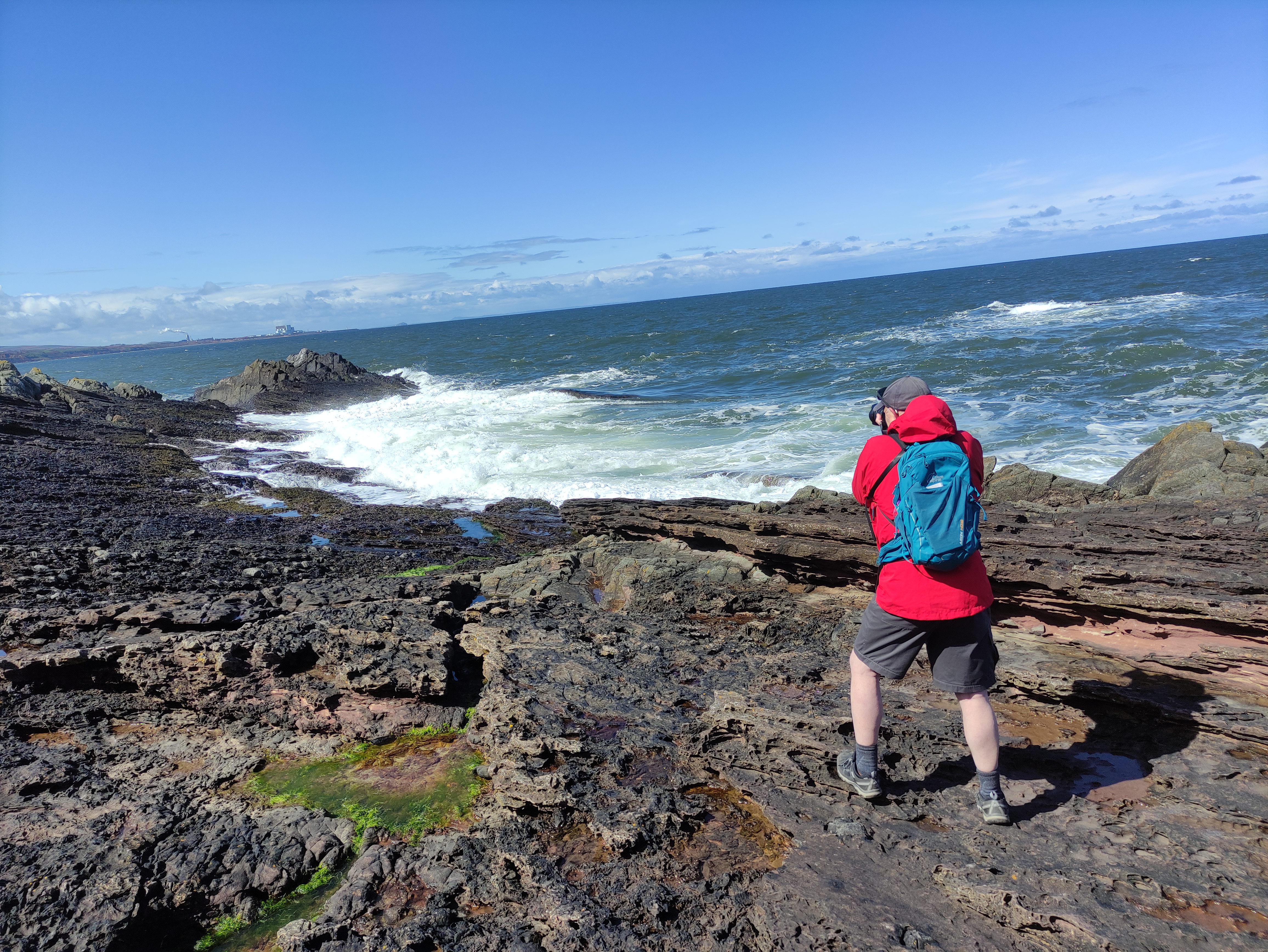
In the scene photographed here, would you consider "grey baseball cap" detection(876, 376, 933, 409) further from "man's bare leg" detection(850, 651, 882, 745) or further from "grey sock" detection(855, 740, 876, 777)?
"grey sock" detection(855, 740, 876, 777)

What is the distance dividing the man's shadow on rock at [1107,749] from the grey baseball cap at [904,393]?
1.74 meters

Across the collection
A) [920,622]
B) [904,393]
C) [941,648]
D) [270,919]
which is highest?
[904,393]

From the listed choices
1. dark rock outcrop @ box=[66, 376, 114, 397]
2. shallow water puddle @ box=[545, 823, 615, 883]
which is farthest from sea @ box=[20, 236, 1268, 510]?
dark rock outcrop @ box=[66, 376, 114, 397]

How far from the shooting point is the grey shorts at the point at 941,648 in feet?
10.1

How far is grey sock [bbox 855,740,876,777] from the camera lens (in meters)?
3.26

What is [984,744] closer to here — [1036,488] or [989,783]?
[989,783]

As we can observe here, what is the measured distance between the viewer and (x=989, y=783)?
3076 mm

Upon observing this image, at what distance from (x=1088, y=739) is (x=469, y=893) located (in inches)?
121

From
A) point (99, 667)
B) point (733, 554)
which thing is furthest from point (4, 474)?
point (733, 554)

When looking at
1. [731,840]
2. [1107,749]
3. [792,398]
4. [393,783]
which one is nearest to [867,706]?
[731,840]

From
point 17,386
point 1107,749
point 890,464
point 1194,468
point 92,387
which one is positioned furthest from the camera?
point 92,387

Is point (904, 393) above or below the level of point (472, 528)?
above

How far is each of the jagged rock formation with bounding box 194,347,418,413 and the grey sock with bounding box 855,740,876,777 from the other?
102 feet

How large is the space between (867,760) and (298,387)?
117 ft
